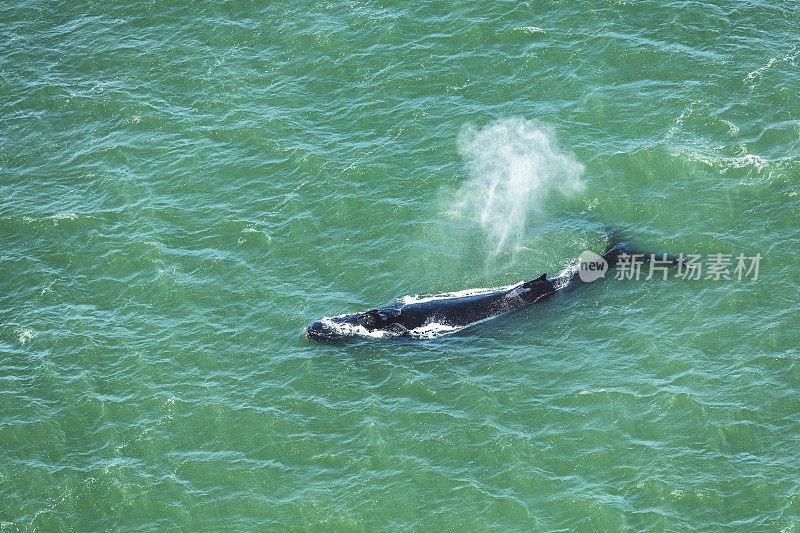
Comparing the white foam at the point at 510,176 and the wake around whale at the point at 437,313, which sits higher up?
the white foam at the point at 510,176

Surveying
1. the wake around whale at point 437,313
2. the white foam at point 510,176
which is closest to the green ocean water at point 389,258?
the white foam at point 510,176

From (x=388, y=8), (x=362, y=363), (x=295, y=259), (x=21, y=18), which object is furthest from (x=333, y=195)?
(x=21, y=18)

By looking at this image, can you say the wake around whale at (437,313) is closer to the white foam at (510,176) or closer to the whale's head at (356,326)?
the whale's head at (356,326)

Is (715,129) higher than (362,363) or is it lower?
higher

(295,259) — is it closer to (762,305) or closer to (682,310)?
(682,310)

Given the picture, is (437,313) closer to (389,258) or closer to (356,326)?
(356,326)

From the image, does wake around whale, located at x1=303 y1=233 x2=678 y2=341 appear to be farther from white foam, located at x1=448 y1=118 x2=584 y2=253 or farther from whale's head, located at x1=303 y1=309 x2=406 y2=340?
white foam, located at x1=448 y1=118 x2=584 y2=253
